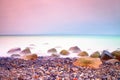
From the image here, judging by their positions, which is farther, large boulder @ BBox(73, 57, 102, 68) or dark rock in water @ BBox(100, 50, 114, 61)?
dark rock in water @ BBox(100, 50, 114, 61)

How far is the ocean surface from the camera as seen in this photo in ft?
7.05

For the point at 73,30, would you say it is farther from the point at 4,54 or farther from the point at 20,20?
the point at 4,54

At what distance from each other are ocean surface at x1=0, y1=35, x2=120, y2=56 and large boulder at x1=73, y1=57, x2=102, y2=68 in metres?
0.28

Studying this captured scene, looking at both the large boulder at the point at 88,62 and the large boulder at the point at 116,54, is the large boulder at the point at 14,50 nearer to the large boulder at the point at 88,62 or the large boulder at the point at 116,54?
the large boulder at the point at 88,62

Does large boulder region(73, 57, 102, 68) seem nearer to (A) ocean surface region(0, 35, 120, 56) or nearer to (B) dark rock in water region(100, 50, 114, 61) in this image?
(B) dark rock in water region(100, 50, 114, 61)

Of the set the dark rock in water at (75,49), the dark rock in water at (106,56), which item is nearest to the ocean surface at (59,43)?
the dark rock in water at (75,49)

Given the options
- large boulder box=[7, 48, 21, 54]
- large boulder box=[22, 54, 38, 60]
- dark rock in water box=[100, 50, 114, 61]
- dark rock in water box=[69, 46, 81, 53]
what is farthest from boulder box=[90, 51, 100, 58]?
large boulder box=[7, 48, 21, 54]

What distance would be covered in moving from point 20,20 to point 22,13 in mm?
104

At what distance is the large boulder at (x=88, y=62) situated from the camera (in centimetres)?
163

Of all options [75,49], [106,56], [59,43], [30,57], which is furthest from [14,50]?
[106,56]

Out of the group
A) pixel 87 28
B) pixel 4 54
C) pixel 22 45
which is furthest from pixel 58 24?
pixel 4 54

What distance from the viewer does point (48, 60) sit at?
70.0 inches

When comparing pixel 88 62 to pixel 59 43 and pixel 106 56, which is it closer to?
pixel 106 56

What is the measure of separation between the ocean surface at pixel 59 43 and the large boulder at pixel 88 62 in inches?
11.0
